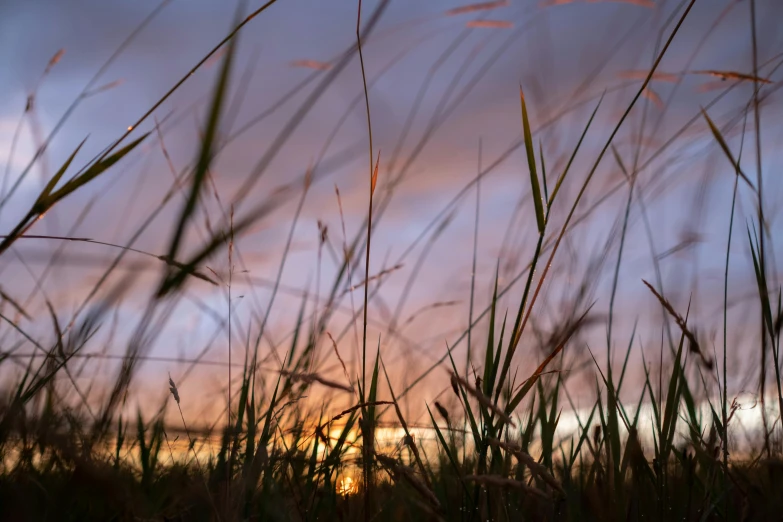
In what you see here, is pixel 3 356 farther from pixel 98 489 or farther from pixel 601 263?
pixel 601 263

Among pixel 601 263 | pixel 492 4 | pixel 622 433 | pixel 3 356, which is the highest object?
pixel 492 4

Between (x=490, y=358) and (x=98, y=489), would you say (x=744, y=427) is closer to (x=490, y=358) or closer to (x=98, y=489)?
(x=490, y=358)

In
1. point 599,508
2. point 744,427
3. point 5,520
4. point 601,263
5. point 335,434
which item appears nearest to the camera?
point 5,520

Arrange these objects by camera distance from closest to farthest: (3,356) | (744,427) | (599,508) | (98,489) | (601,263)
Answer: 1. (98,489)
2. (599,508)
3. (3,356)
4. (601,263)
5. (744,427)

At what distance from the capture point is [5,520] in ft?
2.54

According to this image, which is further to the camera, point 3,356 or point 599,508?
point 3,356

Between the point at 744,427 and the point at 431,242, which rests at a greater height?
the point at 431,242

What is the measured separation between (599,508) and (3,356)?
93 cm

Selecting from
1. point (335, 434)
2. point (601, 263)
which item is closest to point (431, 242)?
point (601, 263)

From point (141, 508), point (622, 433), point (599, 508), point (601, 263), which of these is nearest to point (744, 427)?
point (622, 433)

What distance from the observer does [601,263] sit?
1536 mm

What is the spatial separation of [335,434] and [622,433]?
A: 63 centimetres

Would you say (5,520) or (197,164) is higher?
(197,164)

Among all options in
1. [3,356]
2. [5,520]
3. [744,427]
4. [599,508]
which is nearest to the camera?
[5,520]
